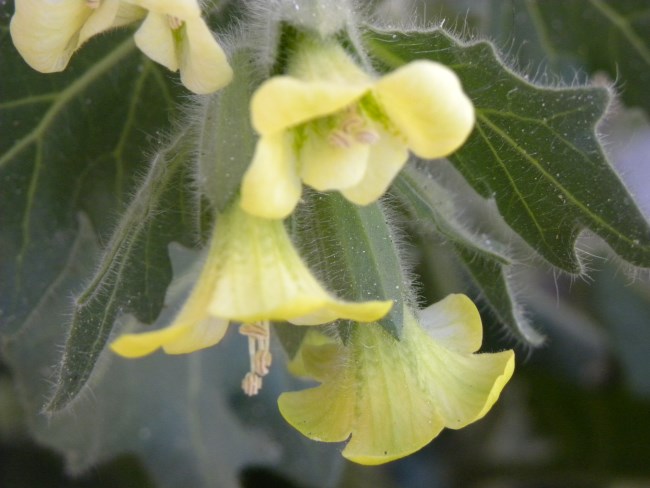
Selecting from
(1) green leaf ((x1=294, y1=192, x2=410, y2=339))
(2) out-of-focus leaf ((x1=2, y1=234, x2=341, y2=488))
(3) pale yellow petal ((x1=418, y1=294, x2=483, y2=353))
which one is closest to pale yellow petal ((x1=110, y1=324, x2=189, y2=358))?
(1) green leaf ((x1=294, y1=192, x2=410, y2=339))

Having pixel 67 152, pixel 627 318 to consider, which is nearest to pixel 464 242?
pixel 67 152

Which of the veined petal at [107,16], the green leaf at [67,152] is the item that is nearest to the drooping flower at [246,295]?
the veined petal at [107,16]

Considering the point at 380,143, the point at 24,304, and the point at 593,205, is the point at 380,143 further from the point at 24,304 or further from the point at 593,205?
the point at 24,304

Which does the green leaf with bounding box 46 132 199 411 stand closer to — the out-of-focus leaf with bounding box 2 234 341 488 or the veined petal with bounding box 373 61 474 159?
the veined petal with bounding box 373 61 474 159

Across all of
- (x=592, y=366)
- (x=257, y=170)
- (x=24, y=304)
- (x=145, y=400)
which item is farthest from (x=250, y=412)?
(x=257, y=170)

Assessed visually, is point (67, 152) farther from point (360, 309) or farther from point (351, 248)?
point (360, 309)

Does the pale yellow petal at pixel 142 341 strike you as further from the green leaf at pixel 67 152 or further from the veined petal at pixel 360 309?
the green leaf at pixel 67 152

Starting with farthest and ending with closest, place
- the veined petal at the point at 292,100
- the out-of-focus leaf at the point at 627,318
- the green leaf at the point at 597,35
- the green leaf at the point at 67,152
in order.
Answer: the out-of-focus leaf at the point at 627,318 → the green leaf at the point at 597,35 → the green leaf at the point at 67,152 → the veined petal at the point at 292,100

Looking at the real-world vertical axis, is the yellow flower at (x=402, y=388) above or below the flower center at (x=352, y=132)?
below
